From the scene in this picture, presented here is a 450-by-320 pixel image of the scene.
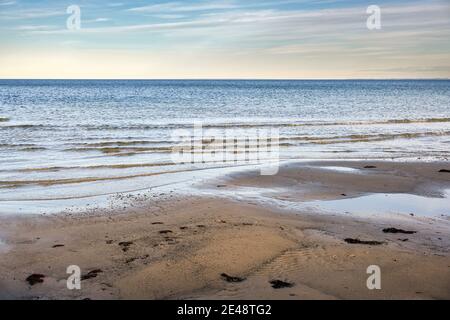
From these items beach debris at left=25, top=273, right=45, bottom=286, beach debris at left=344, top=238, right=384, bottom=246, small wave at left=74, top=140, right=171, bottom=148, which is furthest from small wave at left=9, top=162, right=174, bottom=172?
beach debris at left=344, top=238, right=384, bottom=246

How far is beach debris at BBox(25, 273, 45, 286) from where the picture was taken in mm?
5895

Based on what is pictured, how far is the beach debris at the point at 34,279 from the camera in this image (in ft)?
19.3

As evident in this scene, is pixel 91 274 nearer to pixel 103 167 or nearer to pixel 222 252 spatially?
pixel 222 252

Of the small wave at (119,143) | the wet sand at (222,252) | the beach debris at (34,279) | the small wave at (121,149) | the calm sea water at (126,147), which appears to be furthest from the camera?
the small wave at (119,143)

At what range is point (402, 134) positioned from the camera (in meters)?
24.2

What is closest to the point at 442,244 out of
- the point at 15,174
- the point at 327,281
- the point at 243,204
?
the point at 327,281

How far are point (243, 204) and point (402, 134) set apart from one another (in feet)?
55.9

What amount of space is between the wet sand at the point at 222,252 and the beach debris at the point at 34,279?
0.19 ft

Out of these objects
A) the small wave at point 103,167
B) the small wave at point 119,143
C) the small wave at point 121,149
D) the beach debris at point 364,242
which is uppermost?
the small wave at point 119,143

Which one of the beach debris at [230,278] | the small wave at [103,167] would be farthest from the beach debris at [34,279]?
the small wave at [103,167]

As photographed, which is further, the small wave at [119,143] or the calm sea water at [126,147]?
the small wave at [119,143]

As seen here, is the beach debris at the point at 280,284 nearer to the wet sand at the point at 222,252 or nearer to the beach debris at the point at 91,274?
the wet sand at the point at 222,252

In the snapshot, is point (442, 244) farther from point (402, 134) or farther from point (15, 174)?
point (402, 134)

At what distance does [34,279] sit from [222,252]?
264cm
